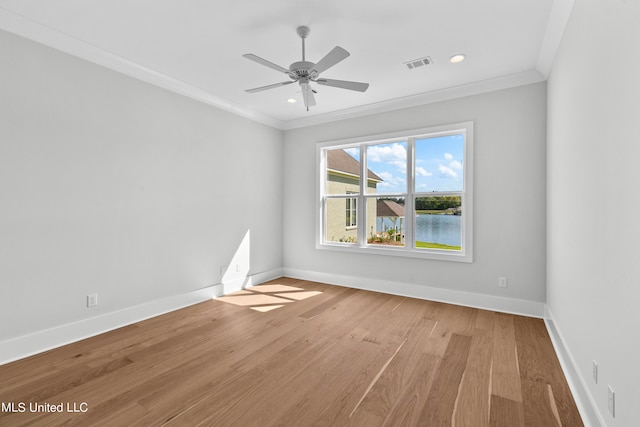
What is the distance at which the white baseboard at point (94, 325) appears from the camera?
7.97 feet

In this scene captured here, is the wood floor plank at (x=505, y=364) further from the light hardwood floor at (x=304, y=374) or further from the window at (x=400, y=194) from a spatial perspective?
the window at (x=400, y=194)

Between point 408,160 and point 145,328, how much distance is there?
383 centimetres

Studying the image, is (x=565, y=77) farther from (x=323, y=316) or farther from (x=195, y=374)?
(x=195, y=374)

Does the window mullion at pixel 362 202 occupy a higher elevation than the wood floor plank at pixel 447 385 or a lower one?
higher

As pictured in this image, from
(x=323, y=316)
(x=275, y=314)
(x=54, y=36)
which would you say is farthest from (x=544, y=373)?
(x=54, y=36)

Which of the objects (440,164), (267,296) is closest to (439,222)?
(440,164)

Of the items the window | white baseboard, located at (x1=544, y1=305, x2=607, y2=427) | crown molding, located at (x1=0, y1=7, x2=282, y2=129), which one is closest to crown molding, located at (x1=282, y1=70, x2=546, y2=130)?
the window

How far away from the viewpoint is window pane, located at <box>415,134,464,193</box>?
154 inches

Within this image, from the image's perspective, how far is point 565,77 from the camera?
239cm

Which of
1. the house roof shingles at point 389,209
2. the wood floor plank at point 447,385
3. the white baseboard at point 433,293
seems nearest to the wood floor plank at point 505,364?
the wood floor plank at point 447,385

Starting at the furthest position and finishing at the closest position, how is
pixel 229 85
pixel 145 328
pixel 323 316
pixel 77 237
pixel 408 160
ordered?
pixel 408 160 < pixel 229 85 < pixel 323 316 < pixel 145 328 < pixel 77 237

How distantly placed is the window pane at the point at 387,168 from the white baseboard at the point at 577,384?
241 cm

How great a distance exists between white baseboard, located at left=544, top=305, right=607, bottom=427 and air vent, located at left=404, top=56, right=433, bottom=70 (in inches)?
112

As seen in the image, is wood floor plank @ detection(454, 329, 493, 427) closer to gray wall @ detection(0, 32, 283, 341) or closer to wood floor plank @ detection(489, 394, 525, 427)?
wood floor plank @ detection(489, 394, 525, 427)
